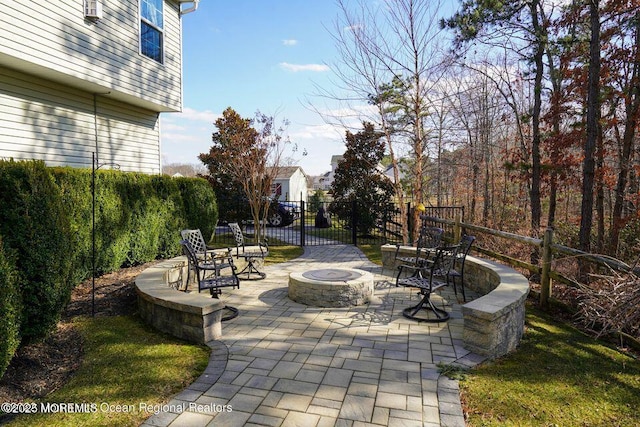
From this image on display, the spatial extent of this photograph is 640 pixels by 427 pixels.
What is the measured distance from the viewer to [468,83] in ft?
42.4

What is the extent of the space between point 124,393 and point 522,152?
10590mm

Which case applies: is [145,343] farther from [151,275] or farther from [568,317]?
[568,317]

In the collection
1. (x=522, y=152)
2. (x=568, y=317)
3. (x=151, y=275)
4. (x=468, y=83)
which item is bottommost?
(x=568, y=317)

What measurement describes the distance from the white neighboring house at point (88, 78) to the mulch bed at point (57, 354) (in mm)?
3219

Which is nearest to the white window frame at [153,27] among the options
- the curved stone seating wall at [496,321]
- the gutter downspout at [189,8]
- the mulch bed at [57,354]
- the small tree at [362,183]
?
the gutter downspout at [189,8]

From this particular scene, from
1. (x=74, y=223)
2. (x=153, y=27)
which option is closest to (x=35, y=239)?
(x=74, y=223)

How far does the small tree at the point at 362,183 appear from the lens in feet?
43.5

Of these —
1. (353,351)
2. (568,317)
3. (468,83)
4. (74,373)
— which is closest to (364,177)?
(468,83)

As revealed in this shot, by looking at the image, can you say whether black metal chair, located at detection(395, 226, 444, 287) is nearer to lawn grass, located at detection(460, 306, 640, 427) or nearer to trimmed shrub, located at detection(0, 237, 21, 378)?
lawn grass, located at detection(460, 306, 640, 427)

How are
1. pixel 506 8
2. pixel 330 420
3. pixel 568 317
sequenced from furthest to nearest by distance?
1. pixel 506 8
2. pixel 568 317
3. pixel 330 420

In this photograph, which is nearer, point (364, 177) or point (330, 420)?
point (330, 420)

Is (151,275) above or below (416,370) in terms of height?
above

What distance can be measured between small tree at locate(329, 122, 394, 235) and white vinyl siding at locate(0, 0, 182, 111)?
658cm

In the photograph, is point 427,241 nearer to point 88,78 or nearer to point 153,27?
point 88,78
